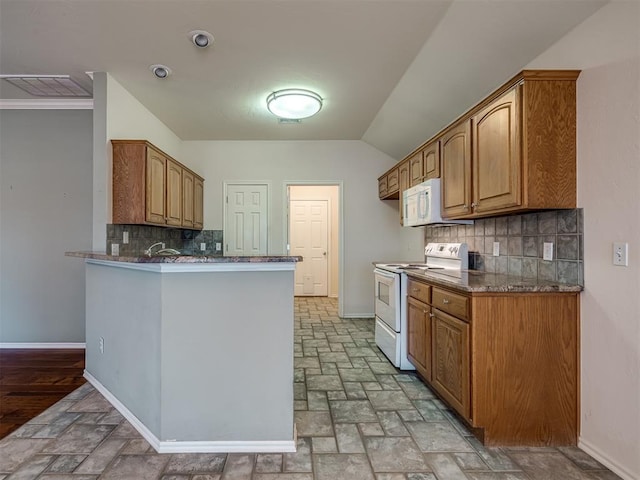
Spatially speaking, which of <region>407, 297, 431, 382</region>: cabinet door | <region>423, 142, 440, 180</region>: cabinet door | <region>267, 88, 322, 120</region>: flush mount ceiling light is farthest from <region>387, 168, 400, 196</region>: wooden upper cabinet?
<region>407, 297, 431, 382</region>: cabinet door

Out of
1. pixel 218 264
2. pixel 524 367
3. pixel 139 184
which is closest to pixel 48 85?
pixel 139 184

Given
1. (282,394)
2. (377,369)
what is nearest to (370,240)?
(377,369)

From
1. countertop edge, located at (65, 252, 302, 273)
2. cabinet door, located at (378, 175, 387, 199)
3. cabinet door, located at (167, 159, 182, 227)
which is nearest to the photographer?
countertop edge, located at (65, 252, 302, 273)

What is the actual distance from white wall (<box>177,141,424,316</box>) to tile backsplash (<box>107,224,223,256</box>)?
208 mm

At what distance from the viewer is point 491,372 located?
5.93 ft

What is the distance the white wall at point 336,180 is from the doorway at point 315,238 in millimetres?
1887

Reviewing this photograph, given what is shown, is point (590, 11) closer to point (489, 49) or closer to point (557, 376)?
point (489, 49)

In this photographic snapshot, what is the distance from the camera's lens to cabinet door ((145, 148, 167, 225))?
9.83ft

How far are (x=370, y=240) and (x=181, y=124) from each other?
305cm

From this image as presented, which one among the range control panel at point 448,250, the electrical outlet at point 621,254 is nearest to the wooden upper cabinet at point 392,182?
the range control panel at point 448,250

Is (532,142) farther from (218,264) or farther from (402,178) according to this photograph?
(402,178)

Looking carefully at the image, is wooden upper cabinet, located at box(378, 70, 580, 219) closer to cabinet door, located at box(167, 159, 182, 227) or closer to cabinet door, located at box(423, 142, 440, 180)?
cabinet door, located at box(423, 142, 440, 180)

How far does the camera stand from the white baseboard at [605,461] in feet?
5.04

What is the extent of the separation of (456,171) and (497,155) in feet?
1.71
